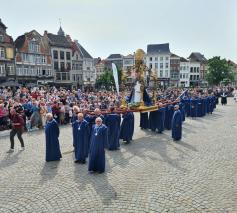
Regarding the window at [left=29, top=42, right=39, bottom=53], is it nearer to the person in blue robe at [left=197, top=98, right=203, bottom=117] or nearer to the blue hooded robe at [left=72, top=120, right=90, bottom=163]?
the person in blue robe at [left=197, top=98, right=203, bottom=117]

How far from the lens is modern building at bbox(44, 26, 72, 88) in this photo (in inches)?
2125

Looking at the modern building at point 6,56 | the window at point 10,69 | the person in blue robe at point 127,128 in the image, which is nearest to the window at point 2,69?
the modern building at point 6,56

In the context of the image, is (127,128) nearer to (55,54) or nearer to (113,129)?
(113,129)

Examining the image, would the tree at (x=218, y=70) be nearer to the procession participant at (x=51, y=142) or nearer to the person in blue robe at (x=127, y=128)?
the person in blue robe at (x=127, y=128)

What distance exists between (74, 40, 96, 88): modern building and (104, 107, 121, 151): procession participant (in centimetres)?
5292

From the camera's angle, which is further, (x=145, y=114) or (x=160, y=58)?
(x=160, y=58)

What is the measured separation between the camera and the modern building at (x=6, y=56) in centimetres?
4144

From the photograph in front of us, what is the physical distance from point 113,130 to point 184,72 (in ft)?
255

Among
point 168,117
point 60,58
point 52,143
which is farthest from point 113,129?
point 60,58

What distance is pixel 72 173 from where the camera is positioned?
8.62m

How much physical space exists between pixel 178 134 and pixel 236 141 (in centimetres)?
275

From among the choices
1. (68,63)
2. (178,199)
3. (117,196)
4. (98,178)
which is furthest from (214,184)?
(68,63)

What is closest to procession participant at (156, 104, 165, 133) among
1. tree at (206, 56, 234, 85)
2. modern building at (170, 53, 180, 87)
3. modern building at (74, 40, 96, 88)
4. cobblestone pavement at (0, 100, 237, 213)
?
cobblestone pavement at (0, 100, 237, 213)

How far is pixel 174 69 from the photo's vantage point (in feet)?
271
